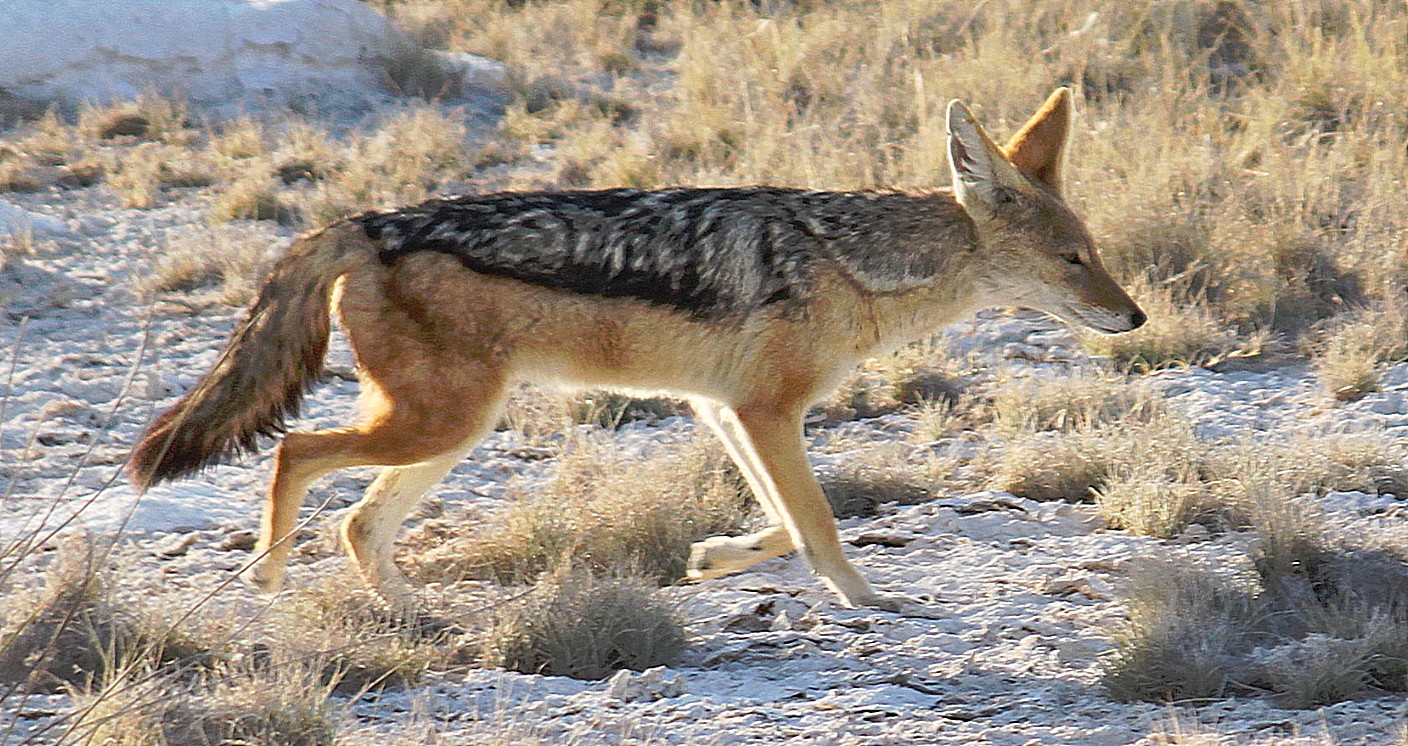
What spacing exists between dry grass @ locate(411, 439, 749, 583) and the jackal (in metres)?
0.24

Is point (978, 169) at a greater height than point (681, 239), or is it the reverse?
point (978, 169)

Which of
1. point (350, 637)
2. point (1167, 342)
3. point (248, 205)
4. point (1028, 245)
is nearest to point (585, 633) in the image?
point (350, 637)

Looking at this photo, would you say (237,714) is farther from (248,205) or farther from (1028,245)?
(248,205)

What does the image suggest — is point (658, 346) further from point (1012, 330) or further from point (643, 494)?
point (1012, 330)

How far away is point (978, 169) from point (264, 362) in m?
2.22

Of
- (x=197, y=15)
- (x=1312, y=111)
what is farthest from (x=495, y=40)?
(x=1312, y=111)

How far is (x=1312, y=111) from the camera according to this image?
948cm

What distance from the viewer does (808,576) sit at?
207 inches

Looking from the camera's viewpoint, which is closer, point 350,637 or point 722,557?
point 350,637

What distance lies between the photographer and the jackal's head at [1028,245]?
5.15 m

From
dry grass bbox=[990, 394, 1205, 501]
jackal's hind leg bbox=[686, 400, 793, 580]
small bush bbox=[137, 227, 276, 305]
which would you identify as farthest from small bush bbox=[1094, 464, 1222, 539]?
small bush bbox=[137, 227, 276, 305]

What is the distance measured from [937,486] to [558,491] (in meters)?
1.34

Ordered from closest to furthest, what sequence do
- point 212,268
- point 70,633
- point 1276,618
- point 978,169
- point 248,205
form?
point 70,633 < point 1276,618 < point 978,169 < point 212,268 < point 248,205

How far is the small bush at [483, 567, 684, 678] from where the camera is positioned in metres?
4.52
